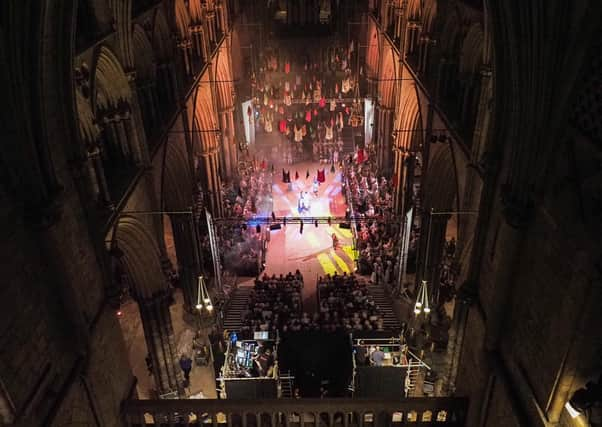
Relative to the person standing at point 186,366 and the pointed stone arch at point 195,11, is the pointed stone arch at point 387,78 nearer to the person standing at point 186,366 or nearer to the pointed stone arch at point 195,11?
the pointed stone arch at point 195,11

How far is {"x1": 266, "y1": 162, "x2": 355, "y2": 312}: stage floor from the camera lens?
20.9 m

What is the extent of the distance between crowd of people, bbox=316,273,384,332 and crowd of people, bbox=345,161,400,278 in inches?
45.7

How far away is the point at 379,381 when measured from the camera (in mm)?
12859

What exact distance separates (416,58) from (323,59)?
570 inches

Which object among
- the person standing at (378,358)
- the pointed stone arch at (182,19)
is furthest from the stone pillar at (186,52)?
the person standing at (378,358)

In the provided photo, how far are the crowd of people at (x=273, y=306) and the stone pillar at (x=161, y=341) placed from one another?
6.90 ft

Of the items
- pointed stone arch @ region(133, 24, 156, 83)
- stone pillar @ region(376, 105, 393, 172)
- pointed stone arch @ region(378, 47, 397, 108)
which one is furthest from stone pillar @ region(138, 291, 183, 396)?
stone pillar @ region(376, 105, 393, 172)

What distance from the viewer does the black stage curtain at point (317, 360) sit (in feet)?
44.9

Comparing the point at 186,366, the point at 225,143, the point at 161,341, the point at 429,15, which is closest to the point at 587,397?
the point at 161,341

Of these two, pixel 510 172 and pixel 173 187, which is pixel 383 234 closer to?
pixel 173 187

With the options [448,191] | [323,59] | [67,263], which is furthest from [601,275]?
[323,59]

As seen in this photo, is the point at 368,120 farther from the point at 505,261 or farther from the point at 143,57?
the point at 505,261

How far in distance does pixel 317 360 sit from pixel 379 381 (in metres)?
1.81

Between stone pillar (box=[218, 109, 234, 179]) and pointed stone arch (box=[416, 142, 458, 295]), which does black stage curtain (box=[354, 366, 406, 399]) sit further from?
stone pillar (box=[218, 109, 234, 179])
